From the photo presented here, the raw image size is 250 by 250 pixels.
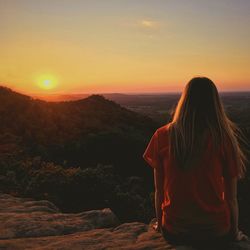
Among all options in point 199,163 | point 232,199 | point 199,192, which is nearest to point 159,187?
point 199,192

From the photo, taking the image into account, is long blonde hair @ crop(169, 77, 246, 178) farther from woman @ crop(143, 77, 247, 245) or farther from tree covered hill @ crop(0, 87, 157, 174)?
tree covered hill @ crop(0, 87, 157, 174)

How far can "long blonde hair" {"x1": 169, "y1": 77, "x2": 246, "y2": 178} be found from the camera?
3.94m

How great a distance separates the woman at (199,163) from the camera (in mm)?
3967

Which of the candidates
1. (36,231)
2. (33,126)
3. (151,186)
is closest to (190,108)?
(36,231)

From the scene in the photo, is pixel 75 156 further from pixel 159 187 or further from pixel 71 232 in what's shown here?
pixel 159 187

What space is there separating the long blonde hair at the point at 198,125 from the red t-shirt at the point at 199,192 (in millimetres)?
92

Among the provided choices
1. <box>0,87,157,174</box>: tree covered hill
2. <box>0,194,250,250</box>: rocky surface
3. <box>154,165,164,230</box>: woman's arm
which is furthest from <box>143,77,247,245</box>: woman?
<box>0,87,157,174</box>: tree covered hill

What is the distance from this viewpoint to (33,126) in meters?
17.7

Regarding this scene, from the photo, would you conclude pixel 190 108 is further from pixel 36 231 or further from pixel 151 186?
pixel 151 186

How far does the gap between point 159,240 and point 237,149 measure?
1.41m

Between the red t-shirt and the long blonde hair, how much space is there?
0.09m

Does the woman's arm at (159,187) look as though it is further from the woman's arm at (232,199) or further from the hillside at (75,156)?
the hillside at (75,156)

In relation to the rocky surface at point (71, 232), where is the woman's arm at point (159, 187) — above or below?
above

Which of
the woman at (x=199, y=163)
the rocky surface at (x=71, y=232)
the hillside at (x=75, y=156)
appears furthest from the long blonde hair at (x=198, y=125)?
the hillside at (x=75, y=156)
